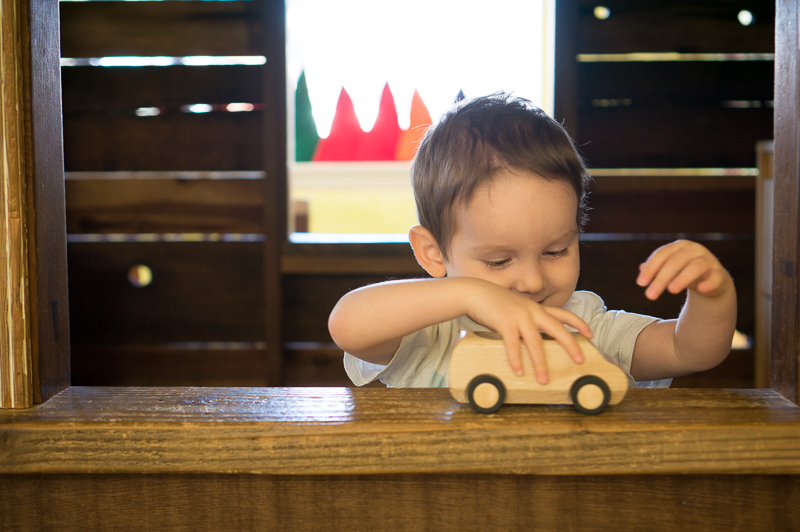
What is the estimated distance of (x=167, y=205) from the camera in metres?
2.50

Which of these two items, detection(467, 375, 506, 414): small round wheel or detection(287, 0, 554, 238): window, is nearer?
detection(467, 375, 506, 414): small round wheel

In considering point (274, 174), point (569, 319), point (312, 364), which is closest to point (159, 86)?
point (274, 174)

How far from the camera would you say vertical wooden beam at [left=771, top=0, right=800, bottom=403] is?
1.56 ft

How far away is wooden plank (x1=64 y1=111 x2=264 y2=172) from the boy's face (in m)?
1.83

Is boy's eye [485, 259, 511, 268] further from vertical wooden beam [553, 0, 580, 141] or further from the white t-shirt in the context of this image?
vertical wooden beam [553, 0, 580, 141]

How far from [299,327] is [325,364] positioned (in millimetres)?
176

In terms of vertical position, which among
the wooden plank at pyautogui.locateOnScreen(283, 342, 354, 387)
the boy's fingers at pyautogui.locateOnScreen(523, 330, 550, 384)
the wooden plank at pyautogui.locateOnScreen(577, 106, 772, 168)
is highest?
the wooden plank at pyautogui.locateOnScreen(577, 106, 772, 168)

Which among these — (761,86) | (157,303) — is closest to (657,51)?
(761,86)

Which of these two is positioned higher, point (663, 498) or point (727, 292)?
point (727, 292)

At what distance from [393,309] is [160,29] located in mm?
2222

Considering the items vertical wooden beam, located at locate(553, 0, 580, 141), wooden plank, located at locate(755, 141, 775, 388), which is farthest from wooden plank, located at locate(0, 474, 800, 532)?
vertical wooden beam, located at locate(553, 0, 580, 141)

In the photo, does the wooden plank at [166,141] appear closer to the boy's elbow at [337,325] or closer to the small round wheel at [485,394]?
the boy's elbow at [337,325]

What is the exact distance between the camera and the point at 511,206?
29.9 inches

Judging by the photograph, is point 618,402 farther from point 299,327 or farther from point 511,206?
point 299,327
